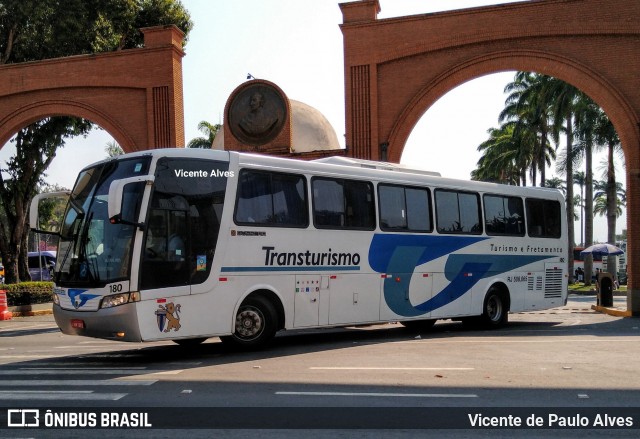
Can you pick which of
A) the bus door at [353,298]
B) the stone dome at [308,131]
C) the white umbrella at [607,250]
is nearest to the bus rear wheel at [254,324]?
the bus door at [353,298]

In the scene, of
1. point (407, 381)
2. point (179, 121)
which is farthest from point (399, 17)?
point (407, 381)

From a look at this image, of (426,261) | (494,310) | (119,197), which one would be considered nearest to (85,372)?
(119,197)

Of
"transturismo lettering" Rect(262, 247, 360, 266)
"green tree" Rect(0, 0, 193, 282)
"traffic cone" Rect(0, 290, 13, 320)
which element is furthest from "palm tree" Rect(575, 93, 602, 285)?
"traffic cone" Rect(0, 290, 13, 320)

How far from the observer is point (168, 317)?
11008 mm

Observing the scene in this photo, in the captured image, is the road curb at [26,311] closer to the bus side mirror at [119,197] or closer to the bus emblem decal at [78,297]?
the bus emblem decal at [78,297]

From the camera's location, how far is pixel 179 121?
2511 cm

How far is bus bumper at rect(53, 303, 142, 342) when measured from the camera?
10547 mm

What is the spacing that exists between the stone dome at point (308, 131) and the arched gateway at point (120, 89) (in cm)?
620

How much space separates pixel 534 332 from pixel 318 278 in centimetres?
592

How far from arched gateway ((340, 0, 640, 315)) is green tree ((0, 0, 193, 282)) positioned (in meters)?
14.4

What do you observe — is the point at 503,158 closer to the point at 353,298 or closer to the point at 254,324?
the point at 353,298

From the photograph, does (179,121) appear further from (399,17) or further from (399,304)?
(399,304)

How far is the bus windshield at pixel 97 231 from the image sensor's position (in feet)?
35.4

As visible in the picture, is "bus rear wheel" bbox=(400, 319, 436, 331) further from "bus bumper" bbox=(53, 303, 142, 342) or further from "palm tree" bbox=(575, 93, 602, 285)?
"palm tree" bbox=(575, 93, 602, 285)
